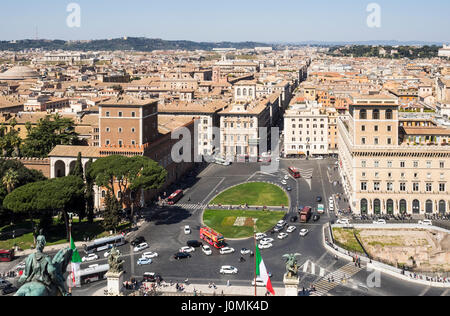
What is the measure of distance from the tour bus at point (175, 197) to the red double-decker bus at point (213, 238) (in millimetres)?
14010

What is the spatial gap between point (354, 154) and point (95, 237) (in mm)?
31202

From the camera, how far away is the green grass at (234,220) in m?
53.6

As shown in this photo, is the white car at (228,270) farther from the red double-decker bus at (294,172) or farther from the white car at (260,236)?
the red double-decker bus at (294,172)

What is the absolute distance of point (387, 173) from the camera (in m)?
62.3

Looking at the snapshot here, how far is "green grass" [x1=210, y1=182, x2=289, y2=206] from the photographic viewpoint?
6456 cm

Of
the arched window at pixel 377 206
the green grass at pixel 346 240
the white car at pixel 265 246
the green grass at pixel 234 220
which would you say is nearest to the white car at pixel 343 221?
the green grass at pixel 346 240

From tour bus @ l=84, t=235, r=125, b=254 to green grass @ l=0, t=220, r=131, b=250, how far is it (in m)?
3.44

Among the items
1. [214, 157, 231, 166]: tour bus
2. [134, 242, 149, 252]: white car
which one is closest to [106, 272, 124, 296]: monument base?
[134, 242, 149, 252]: white car

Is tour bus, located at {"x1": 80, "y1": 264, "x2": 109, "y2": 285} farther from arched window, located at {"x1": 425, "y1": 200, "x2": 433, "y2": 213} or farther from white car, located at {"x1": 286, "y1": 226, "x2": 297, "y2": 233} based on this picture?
arched window, located at {"x1": 425, "y1": 200, "x2": 433, "y2": 213}

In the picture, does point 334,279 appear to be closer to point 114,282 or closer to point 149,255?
point 149,255

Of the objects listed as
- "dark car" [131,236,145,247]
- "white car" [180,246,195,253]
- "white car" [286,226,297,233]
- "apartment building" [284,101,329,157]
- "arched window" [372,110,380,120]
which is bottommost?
"white car" [180,246,195,253]

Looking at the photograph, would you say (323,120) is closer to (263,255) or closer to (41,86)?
(263,255)

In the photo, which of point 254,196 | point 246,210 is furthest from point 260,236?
point 254,196
